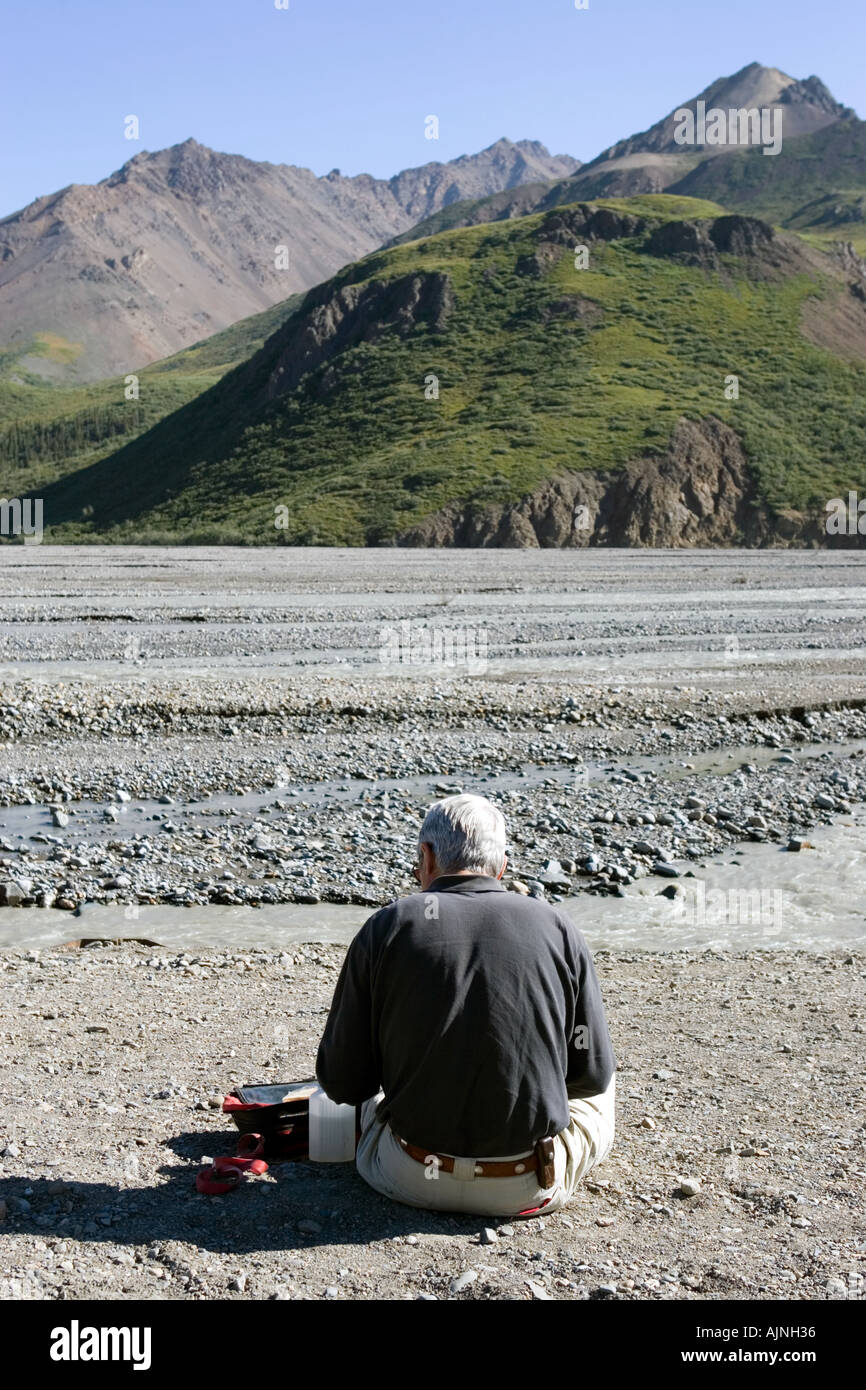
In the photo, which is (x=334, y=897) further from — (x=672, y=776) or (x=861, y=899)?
(x=672, y=776)

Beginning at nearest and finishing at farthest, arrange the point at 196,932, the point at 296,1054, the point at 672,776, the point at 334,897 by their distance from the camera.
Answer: the point at 296,1054
the point at 196,932
the point at 334,897
the point at 672,776

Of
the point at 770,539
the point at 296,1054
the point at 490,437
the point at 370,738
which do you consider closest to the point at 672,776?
the point at 370,738

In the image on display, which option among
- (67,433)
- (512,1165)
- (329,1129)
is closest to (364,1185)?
(329,1129)

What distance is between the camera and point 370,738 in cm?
1702

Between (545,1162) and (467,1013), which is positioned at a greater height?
(467,1013)

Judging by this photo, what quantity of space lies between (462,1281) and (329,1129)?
40.1 inches

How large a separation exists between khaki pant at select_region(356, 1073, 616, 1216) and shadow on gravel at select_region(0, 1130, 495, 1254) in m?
0.08

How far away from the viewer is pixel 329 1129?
5047 mm

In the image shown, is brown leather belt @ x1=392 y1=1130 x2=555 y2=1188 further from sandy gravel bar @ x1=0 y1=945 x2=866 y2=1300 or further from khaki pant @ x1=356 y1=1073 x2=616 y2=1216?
sandy gravel bar @ x1=0 y1=945 x2=866 y2=1300

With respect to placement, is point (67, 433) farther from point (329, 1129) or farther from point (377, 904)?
point (329, 1129)

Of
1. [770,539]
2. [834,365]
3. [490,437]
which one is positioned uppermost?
[834,365]

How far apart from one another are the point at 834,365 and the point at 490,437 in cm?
3010

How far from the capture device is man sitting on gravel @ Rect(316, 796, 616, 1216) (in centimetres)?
431

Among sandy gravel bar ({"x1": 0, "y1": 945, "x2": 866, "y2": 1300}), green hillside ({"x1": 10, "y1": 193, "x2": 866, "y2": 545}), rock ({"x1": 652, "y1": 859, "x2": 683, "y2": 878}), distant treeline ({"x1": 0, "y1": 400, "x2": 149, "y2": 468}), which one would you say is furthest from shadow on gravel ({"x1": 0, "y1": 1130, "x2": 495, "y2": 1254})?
distant treeline ({"x1": 0, "y1": 400, "x2": 149, "y2": 468})
